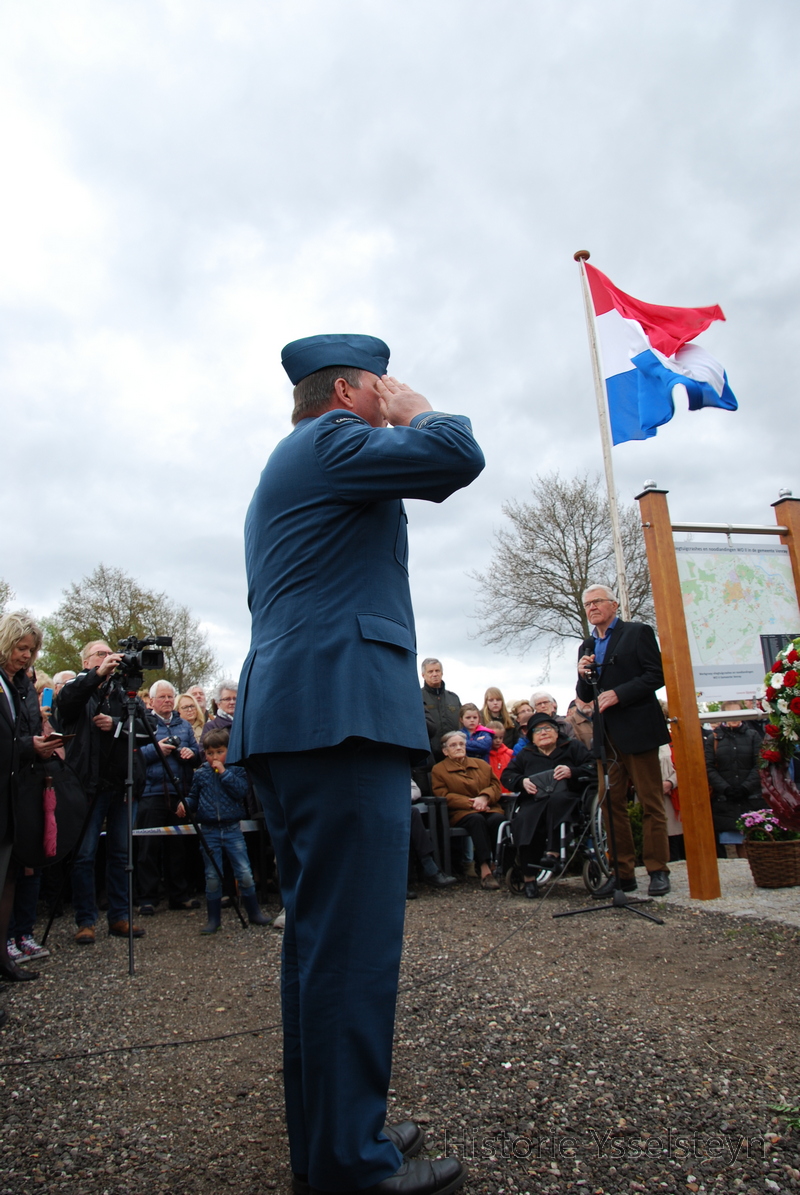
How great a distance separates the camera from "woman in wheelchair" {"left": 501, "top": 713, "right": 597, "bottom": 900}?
6250mm

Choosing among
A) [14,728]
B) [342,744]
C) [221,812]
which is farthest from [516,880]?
[342,744]

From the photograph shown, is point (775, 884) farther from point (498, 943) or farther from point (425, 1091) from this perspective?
point (425, 1091)

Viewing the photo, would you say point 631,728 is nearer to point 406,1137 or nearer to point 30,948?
point 406,1137

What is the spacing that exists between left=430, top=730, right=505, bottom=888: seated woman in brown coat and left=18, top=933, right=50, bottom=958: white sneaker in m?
3.52

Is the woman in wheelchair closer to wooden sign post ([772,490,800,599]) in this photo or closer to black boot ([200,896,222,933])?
wooden sign post ([772,490,800,599])

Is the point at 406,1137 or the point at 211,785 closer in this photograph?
the point at 406,1137

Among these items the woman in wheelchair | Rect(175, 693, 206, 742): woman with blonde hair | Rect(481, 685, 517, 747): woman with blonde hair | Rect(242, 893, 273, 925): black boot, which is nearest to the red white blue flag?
Rect(481, 685, 517, 747): woman with blonde hair

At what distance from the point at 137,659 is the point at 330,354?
10.5 feet

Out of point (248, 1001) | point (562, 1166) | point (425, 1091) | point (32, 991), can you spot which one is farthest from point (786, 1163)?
point (32, 991)

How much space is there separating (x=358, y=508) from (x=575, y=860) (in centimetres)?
608

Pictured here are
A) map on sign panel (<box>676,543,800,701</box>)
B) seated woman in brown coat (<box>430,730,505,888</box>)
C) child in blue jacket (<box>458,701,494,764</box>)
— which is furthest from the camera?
child in blue jacket (<box>458,701,494,764</box>)

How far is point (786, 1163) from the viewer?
189cm

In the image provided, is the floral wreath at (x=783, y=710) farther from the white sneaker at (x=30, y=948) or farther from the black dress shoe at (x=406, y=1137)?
the white sneaker at (x=30, y=948)

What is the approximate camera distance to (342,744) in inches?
66.3
